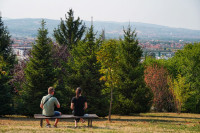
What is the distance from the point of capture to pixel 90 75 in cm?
2622

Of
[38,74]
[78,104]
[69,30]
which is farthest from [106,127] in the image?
[69,30]

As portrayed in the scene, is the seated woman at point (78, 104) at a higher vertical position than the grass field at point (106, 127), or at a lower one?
higher

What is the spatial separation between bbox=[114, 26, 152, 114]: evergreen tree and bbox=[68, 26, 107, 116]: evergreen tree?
3934 mm

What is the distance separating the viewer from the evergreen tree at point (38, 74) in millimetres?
25797

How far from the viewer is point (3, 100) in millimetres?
25516

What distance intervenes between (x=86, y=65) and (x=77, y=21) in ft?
74.7

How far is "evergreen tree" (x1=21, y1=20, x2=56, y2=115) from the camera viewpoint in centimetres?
2580

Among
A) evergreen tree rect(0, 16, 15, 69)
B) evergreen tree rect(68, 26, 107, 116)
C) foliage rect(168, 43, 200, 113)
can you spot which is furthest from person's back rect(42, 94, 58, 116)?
foliage rect(168, 43, 200, 113)

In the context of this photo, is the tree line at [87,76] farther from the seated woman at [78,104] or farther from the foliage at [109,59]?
the seated woman at [78,104]

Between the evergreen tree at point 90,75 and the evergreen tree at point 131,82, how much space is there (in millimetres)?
3934

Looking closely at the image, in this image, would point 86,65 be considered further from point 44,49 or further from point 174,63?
point 174,63

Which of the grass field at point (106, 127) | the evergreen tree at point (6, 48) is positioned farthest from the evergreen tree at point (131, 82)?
the evergreen tree at point (6, 48)

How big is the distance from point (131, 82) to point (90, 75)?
18.6ft

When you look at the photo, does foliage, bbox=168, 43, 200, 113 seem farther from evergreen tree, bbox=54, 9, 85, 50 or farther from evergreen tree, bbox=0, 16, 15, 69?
evergreen tree, bbox=0, 16, 15, 69
